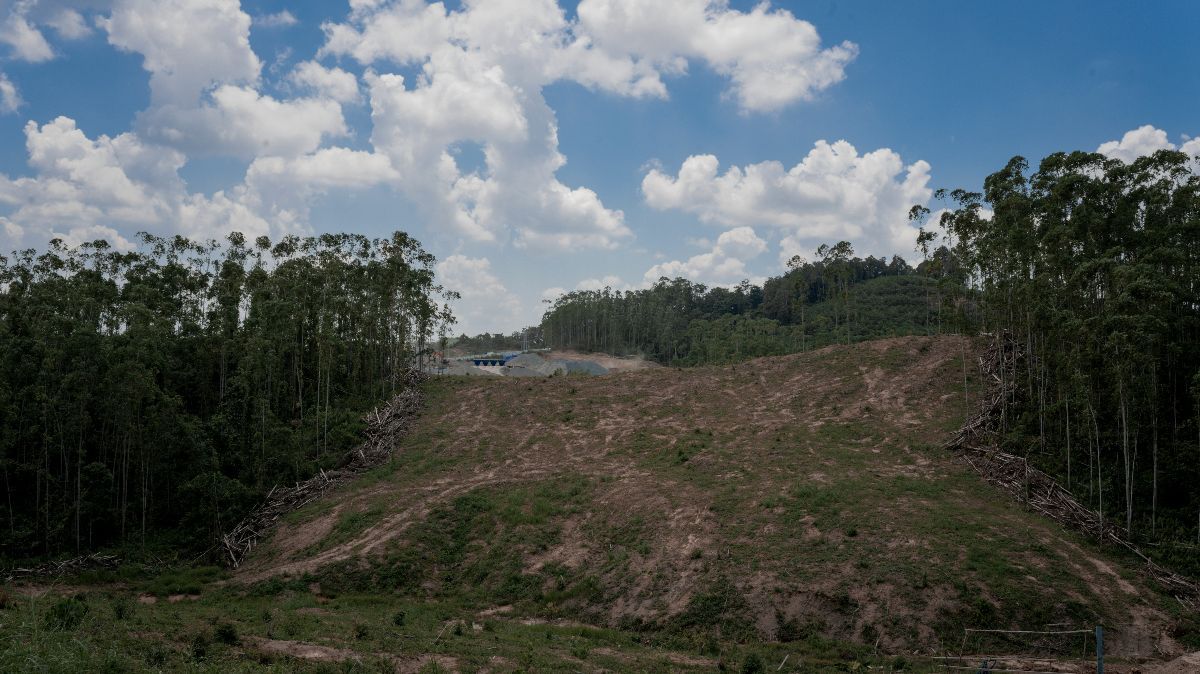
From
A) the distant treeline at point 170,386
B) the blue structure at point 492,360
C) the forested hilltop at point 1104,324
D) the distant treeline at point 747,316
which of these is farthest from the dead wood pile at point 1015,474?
the blue structure at point 492,360

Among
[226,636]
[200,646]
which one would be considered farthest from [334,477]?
[200,646]

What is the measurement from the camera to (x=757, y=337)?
6856cm

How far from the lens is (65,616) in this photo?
12977mm

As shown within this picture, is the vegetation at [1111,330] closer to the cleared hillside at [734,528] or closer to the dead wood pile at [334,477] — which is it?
the cleared hillside at [734,528]

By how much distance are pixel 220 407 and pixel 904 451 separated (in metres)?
36.0

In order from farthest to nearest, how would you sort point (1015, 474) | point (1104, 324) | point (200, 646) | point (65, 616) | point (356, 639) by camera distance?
point (1015, 474) < point (1104, 324) < point (356, 639) < point (65, 616) < point (200, 646)

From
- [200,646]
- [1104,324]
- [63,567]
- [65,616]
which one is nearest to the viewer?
[200,646]

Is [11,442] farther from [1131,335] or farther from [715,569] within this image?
[1131,335]

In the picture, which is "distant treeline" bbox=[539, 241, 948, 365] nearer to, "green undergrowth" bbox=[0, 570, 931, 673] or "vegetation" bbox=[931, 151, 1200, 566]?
"vegetation" bbox=[931, 151, 1200, 566]

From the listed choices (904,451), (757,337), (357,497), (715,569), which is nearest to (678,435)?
(904,451)

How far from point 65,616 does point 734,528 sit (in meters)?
19.5

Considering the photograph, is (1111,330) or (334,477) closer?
(1111,330)

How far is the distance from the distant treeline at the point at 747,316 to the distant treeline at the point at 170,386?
133 feet

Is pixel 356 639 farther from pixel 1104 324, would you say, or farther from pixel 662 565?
pixel 1104 324
